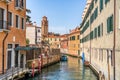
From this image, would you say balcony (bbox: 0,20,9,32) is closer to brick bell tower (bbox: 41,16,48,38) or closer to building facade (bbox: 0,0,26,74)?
building facade (bbox: 0,0,26,74)

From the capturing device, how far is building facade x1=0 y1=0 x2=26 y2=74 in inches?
994

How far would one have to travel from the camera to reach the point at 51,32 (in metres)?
157

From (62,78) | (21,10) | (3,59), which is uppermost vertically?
(21,10)

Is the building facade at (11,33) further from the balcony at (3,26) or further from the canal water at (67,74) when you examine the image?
the canal water at (67,74)

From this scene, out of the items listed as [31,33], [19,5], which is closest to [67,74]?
[19,5]

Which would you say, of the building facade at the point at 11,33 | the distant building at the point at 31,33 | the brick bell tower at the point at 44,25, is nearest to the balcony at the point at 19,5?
the building facade at the point at 11,33

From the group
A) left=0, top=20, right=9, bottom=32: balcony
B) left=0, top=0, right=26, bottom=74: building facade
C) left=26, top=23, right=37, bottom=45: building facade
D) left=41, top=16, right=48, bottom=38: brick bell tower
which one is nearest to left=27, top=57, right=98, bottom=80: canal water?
left=0, top=0, right=26, bottom=74: building facade

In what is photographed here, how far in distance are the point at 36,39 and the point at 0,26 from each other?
55.6 m

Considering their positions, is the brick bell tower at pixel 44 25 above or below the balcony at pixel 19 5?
above

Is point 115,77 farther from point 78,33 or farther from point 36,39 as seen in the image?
point 78,33

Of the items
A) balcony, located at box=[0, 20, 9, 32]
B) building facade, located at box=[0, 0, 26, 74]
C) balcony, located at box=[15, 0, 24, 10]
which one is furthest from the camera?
balcony, located at box=[15, 0, 24, 10]

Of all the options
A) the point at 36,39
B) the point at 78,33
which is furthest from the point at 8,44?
the point at 78,33

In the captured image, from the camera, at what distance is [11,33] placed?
28.0m

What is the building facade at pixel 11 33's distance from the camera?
25.2m
